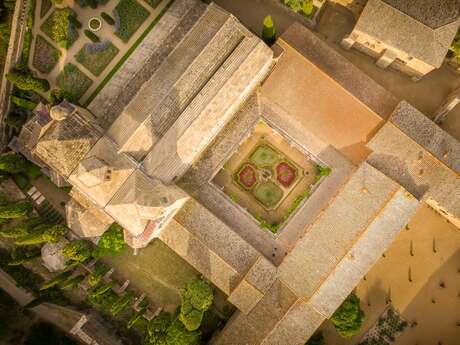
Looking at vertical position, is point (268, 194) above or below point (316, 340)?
above

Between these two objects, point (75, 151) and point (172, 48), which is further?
point (172, 48)

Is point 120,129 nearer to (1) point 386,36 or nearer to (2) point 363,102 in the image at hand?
(2) point 363,102

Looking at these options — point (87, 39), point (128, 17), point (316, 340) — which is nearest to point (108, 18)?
point (128, 17)

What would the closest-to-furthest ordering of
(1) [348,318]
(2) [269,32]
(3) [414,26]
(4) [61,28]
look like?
1. (3) [414,26]
2. (1) [348,318]
3. (2) [269,32]
4. (4) [61,28]

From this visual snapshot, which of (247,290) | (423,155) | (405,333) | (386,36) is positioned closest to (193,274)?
(247,290)

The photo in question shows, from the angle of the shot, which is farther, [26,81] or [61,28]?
[61,28]

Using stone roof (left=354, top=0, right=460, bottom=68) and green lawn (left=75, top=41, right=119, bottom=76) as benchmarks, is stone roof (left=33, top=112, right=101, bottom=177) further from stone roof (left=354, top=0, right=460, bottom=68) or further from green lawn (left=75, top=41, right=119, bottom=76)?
stone roof (left=354, top=0, right=460, bottom=68)

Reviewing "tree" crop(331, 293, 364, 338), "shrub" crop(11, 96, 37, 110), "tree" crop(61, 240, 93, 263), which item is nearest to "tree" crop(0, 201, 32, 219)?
"tree" crop(61, 240, 93, 263)

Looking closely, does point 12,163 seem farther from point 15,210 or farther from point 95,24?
point 95,24

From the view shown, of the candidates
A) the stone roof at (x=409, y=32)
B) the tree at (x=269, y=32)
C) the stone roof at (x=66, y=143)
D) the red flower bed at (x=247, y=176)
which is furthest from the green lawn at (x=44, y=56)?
the stone roof at (x=409, y=32)
